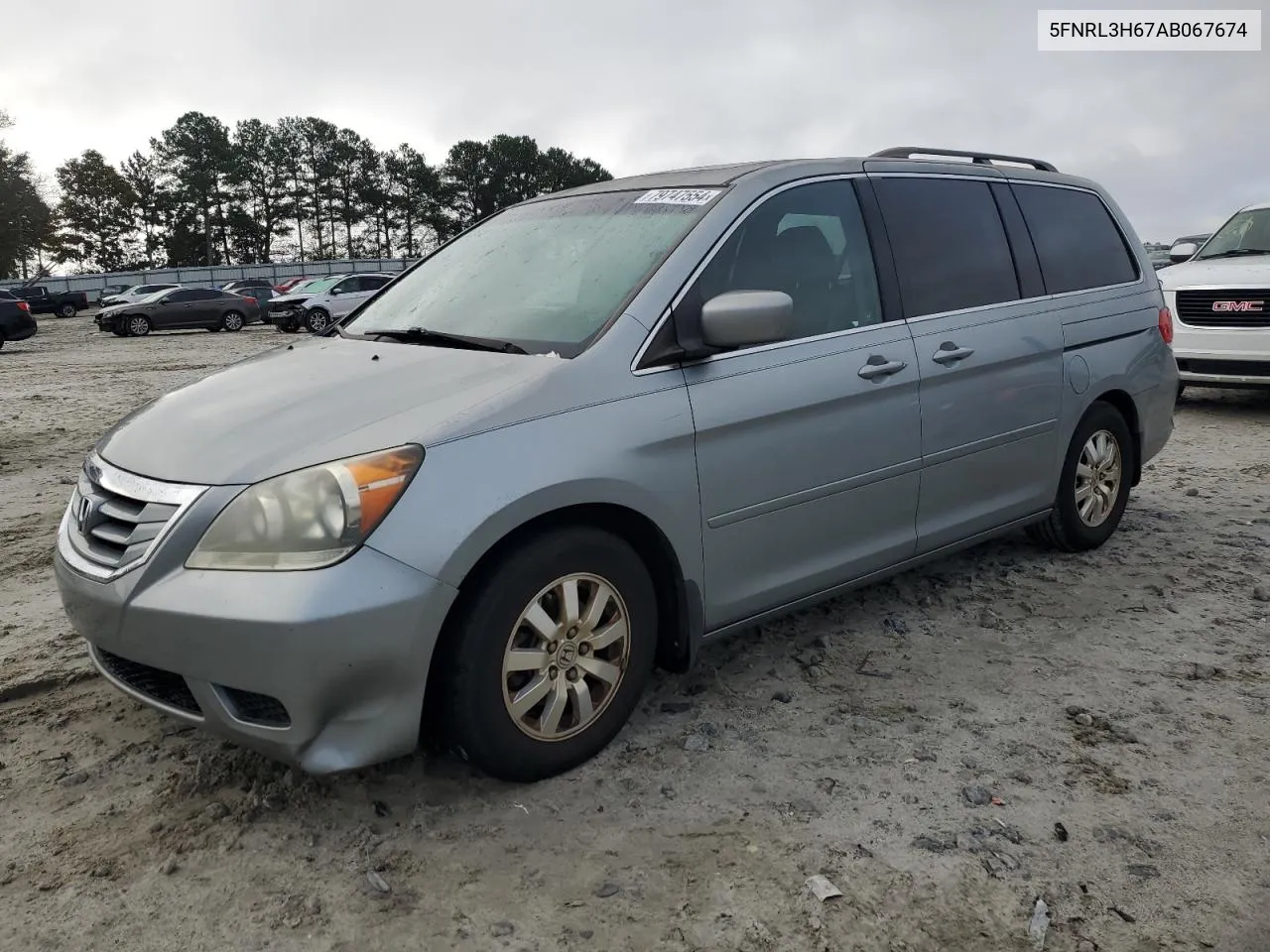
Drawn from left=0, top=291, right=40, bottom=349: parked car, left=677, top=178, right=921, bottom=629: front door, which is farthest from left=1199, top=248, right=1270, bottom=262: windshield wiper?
left=0, top=291, right=40, bottom=349: parked car

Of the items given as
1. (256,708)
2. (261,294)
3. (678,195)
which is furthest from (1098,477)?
(261,294)

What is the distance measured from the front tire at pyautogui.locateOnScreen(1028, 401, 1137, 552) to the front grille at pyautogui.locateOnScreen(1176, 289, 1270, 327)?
4.85 meters

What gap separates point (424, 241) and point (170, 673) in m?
88.8

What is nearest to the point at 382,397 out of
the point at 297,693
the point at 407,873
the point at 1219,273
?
the point at 297,693

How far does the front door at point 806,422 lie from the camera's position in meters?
3.20

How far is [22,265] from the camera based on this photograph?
6806 centimetres

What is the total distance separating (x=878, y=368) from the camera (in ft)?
11.8

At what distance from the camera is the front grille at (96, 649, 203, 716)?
265cm

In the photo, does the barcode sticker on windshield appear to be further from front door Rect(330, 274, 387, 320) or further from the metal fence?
the metal fence

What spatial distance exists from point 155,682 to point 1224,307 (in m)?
9.23

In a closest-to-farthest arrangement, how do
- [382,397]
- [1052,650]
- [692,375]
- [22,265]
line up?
1. [382,397]
2. [692,375]
3. [1052,650]
4. [22,265]

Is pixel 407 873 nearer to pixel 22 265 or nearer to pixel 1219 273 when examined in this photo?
pixel 1219 273

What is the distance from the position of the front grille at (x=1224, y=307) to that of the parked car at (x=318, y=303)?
2067cm

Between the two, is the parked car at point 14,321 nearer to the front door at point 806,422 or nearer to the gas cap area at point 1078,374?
the front door at point 806,422
